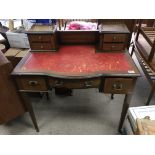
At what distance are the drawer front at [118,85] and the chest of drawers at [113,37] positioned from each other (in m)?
0.32

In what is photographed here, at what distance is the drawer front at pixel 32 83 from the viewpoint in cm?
111

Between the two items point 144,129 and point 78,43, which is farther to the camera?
point 78,43

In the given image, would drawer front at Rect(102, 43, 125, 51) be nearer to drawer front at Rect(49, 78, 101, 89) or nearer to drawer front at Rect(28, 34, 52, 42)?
drawer front at Rect(49, 78, 101, 89)

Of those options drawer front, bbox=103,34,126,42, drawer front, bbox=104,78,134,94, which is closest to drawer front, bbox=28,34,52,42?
drawer front, bbox=103,34,126,42

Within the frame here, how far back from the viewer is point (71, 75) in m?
1.05

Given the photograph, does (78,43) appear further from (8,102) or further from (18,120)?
(18,120)

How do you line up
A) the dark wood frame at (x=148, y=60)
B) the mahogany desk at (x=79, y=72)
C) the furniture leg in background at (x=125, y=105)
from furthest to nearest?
the dark wood frame at (x=148, y=60)
the furniture leg in background at (x=125, y=105)
the mahogany desk at (x=79, y=72)

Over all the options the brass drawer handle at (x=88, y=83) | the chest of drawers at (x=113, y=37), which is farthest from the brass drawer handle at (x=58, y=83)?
the chest of drawers at (x=113, y=37)

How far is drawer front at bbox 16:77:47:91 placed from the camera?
3.64 feet

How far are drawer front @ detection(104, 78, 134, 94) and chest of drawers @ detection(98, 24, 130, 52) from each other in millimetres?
321

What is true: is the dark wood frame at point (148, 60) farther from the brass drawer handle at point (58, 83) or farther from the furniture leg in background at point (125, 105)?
the brass drawer handle at point (58, 83)

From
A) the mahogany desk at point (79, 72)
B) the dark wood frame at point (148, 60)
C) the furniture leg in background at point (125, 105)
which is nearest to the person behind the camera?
the mahogany desk at point (79, 72)

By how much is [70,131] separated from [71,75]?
72 centimetres
